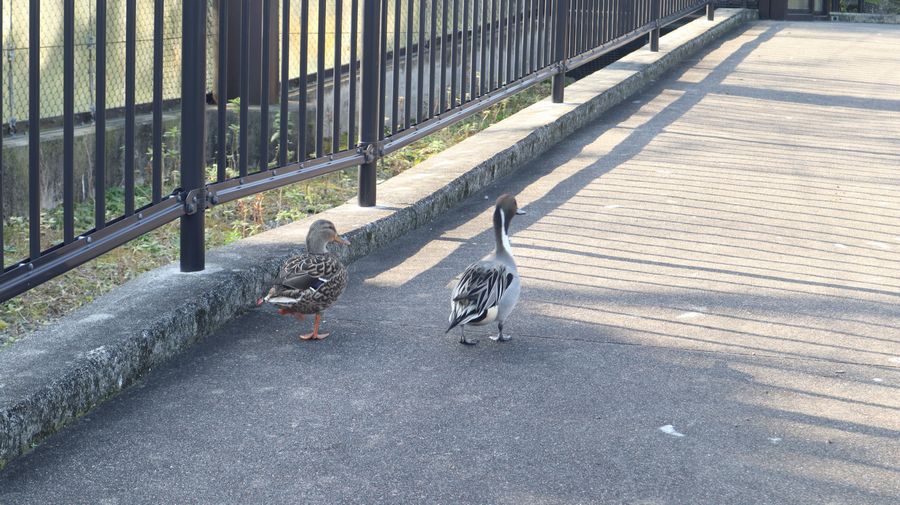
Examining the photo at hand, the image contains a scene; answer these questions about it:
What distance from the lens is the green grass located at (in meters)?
5.87

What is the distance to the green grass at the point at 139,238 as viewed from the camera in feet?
19.3

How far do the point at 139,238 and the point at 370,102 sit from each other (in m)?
1.50

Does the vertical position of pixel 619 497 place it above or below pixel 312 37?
below

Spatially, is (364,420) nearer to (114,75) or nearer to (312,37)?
(114,75)

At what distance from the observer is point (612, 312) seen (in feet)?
17.9

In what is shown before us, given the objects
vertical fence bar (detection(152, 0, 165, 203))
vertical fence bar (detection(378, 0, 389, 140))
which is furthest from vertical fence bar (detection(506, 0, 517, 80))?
vertical fence bar (detection(152, 0, 165, 203))

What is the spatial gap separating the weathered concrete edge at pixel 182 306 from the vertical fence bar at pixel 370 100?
0.15 m

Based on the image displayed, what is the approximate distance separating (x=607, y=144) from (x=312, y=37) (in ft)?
9.11

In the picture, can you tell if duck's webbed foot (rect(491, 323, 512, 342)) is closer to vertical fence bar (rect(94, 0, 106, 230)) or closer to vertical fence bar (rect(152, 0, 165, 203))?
vertical fence bar (rect(152, 0, 165, 203))

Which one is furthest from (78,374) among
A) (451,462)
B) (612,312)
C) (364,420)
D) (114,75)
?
(114,75)

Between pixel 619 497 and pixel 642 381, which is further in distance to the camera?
pixel 642 381

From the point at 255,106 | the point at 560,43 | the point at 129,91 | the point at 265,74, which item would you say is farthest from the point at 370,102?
the point at 560,43

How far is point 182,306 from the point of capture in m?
4.75

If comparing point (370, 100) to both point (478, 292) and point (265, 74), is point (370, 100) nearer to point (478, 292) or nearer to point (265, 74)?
point (265, 74)
